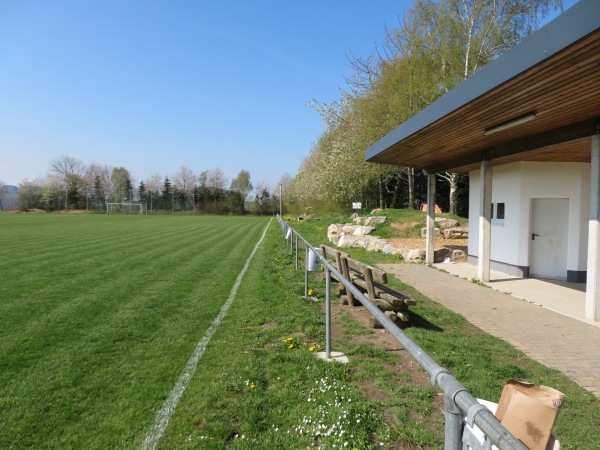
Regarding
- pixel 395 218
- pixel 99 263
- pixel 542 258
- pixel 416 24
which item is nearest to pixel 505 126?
pixel 542 258

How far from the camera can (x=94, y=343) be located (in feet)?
16.2

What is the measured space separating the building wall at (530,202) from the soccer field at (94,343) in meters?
7.62

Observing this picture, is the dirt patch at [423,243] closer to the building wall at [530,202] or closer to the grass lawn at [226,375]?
the building wall at [530,202]

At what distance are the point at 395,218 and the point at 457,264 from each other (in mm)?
8152

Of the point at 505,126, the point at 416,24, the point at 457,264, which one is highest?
the point at 416,24

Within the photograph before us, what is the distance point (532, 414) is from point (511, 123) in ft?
21.5

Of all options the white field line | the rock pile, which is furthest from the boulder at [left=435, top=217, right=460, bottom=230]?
the white field line

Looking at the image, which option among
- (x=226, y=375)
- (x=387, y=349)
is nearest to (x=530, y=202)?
(x=387, y=349)

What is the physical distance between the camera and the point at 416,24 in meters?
22.9

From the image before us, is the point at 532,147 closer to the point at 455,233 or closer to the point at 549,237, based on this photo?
the point at 549,237

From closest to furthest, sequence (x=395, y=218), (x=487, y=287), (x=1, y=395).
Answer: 1. (x=1, y=395)
2. (x=487, y=287)
3. (x=395, y=218)

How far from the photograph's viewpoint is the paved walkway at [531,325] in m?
4.62

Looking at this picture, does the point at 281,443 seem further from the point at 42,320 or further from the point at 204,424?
the point at 42,320

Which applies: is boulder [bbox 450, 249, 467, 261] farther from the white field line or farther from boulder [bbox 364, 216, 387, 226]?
the white field line
